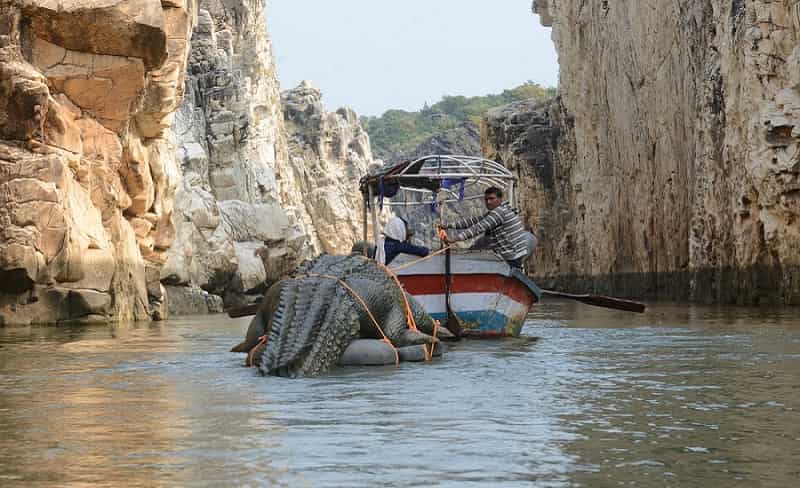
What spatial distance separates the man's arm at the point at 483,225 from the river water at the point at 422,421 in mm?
3077

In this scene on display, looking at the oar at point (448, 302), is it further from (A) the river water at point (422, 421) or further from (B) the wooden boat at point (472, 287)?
(A) the river water at point (422, 421)

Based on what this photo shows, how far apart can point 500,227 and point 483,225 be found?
1.68ft

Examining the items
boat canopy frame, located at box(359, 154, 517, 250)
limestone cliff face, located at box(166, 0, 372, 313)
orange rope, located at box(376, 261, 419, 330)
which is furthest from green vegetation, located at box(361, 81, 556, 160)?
orange rope, located at box(376, 261, 419, 330)

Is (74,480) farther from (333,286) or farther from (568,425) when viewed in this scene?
(333,286)

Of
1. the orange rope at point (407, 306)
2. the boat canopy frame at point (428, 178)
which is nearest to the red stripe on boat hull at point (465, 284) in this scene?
the boat canopy frame at point (428, 178)

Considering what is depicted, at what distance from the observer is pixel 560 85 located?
2328 inches

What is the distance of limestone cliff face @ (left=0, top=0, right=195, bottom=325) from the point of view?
2322cm

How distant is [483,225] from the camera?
1705 cm

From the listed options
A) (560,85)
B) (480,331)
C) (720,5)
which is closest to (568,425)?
(480,331)

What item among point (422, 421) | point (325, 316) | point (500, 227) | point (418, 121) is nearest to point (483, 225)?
point (500, 227)

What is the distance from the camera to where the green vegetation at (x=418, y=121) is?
6548 inches

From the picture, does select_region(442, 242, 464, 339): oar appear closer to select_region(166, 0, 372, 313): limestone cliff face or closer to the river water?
the river water

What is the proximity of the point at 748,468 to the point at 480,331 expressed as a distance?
11799mm

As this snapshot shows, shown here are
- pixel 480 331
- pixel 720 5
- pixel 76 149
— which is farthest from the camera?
pixel 720 5
